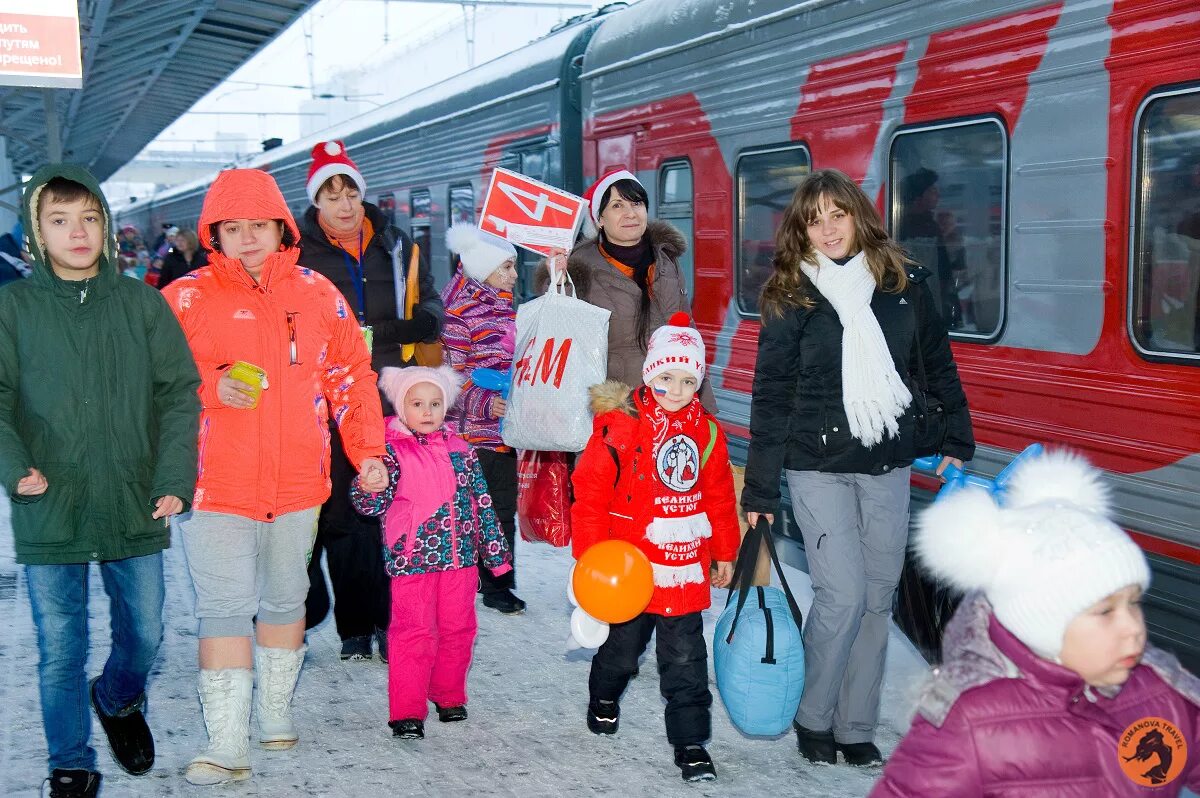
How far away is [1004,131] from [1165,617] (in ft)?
5.64

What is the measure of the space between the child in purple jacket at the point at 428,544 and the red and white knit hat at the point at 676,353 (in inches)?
31.8

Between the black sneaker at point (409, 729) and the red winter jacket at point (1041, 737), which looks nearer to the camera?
the red winter jacket at point (1041, 737)

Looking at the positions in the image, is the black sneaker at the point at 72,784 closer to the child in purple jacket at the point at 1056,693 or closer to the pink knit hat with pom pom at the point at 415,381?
the pink knit hat with pom pom at the point at 415,381

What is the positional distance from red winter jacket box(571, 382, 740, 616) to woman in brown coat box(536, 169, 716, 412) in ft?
2.88

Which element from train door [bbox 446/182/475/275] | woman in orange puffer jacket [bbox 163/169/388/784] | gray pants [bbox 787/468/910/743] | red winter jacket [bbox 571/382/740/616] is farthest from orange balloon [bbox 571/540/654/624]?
train door [bbox 446/182/475/275]

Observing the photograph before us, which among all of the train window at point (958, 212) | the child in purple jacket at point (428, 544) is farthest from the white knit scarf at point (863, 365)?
the child in purple jacket at point (428, 544)

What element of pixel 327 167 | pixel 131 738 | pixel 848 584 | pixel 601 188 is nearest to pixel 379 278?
pixel 327 167

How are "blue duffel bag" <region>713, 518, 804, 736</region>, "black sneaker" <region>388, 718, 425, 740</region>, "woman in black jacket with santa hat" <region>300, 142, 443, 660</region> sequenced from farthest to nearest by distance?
1. "woman in black jacket with santa hat" <region>300, 142, 443, 660</region>
2. "black sneaker" <region>388, 718, 425, 740</region>
3. "blue duffel bag" <region>713, 518, 804, 736</region>

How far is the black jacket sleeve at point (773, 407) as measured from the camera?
157 inches

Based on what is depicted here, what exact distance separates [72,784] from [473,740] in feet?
4.16

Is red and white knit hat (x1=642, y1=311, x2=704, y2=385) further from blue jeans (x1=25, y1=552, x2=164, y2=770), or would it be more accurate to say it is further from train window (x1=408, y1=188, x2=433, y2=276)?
train window (x1=408, y1=188, x2=433, y2=276)

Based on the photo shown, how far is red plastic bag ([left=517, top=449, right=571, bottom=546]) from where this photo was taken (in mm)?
5652

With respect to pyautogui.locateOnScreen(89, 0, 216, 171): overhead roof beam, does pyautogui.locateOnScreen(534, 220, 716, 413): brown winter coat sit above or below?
below

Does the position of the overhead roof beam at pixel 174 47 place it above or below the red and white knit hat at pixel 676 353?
above
